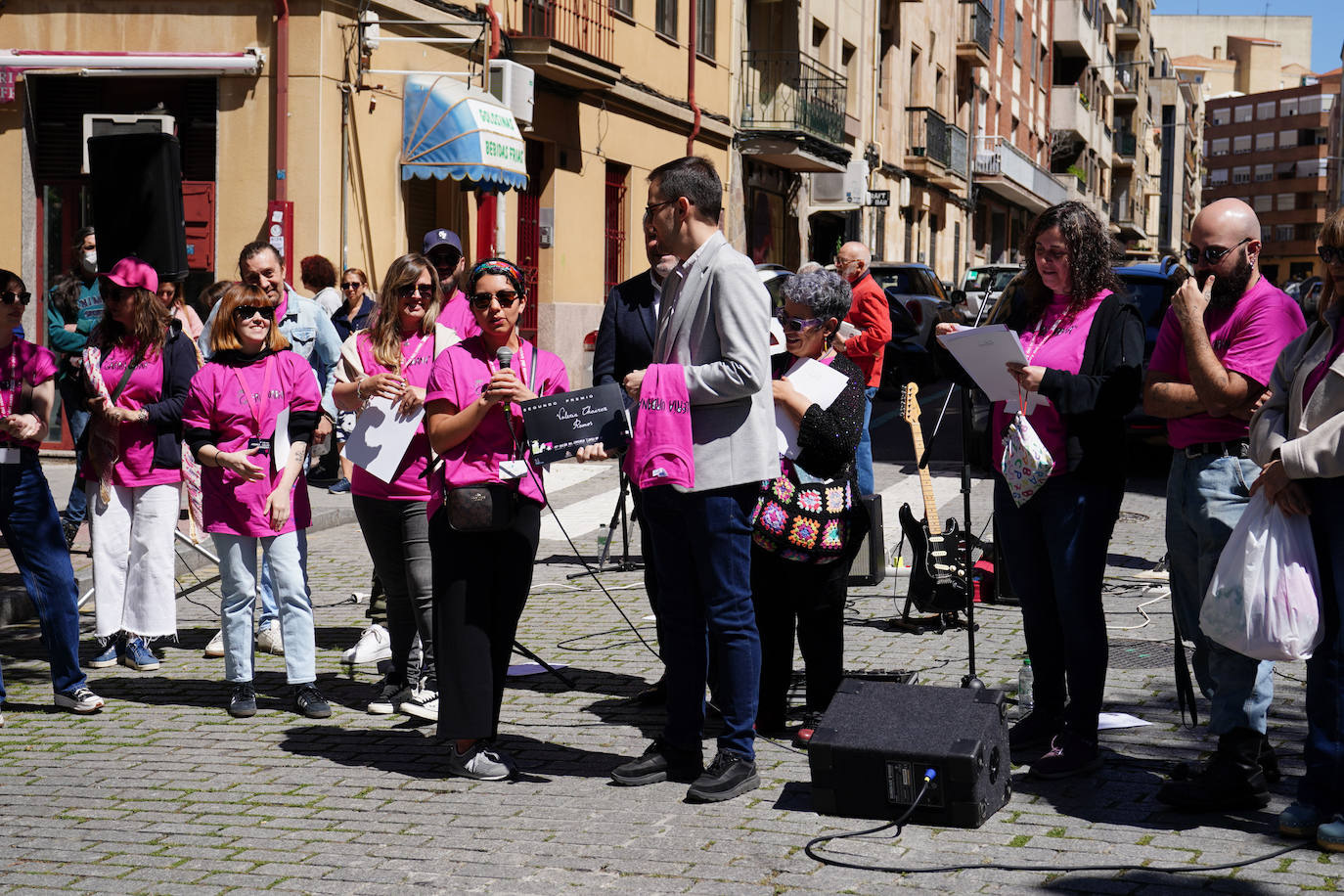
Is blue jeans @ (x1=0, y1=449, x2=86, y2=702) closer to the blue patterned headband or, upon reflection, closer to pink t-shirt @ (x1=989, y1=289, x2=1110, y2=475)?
the blue patterned headband

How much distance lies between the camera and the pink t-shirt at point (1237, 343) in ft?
16.3

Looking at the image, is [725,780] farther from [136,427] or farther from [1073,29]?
[1073,29]

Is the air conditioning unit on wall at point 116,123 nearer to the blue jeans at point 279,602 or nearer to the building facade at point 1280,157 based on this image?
the blue jeans at point 279,602

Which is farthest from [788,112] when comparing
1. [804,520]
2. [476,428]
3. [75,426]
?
[476,428]

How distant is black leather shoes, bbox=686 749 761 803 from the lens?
514cm

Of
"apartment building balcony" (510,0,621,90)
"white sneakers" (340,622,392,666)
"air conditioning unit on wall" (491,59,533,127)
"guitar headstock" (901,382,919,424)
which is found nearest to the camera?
"white sneakers" (340,622,392,666)

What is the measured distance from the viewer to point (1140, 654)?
293 inches

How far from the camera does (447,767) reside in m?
5.67

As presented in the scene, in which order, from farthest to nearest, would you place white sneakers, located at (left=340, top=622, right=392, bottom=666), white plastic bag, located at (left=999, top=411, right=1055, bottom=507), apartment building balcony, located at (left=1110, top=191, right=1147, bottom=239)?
apartment building balcony, located at (left=1110, top=191, right=1147, bottom=239)
white sneakers, located at (left=340, top=622, right=392, bottom=666)
white plastic bag, located at (left=999, top=411, right=1055, bottom=507)

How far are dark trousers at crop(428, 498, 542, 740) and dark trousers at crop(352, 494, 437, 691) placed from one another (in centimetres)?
80

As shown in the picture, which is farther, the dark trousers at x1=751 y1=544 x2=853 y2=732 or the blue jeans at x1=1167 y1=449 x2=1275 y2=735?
the dark trousers at x1=751 y1=544 x2=853 y2=732

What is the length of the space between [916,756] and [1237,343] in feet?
5.50

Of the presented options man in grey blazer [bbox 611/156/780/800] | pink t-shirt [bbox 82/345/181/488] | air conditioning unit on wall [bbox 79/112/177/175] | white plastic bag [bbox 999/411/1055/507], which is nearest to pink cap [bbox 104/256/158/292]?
pink t-shirt [bbox 82/345/181/488]

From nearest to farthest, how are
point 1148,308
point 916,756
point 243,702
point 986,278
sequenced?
1. point 916,756
2. point 243,702
3. point 1148,308
4. point 986,278
